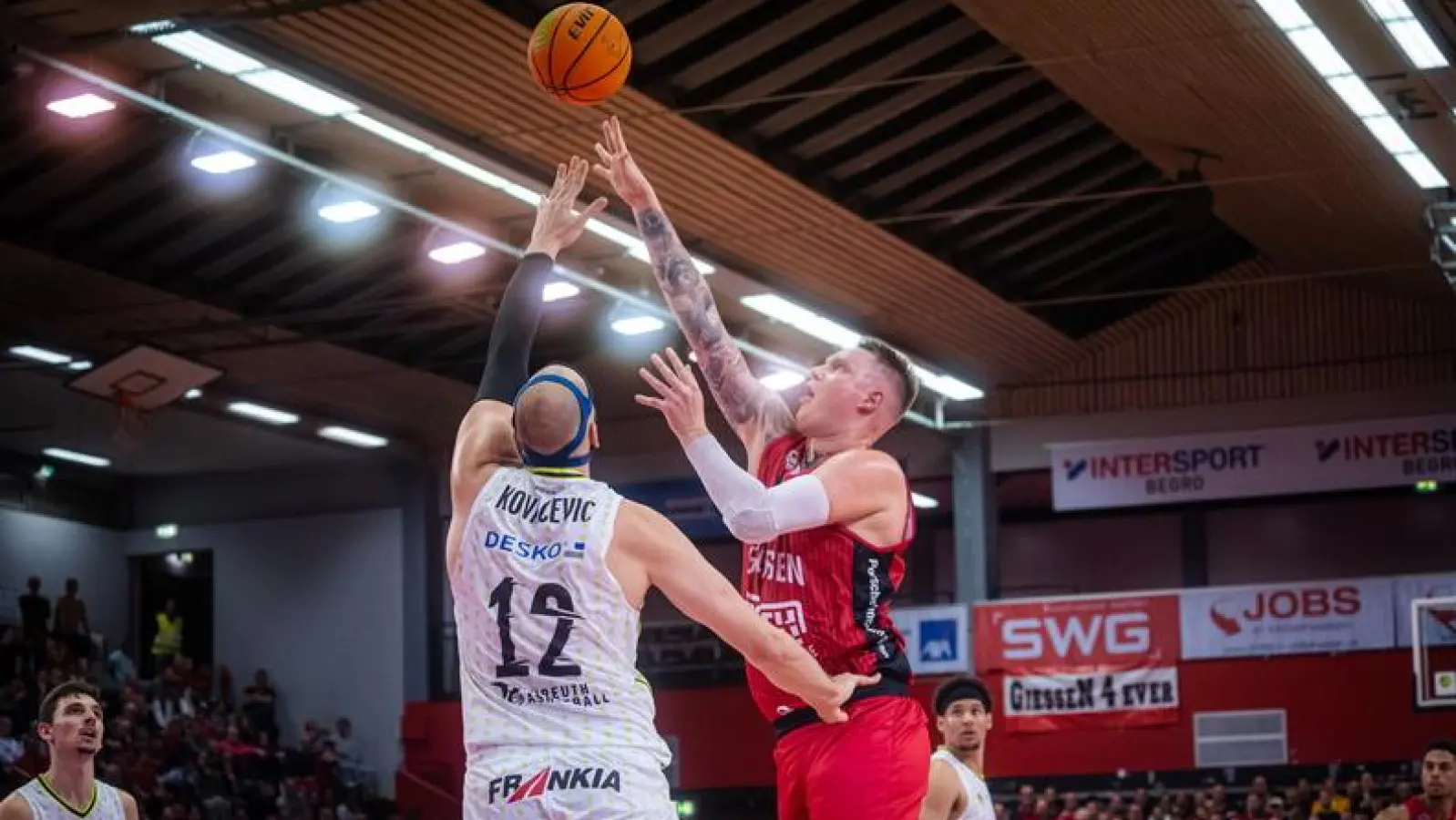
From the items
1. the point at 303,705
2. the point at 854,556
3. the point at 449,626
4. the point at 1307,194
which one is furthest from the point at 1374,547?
the point at 854,556

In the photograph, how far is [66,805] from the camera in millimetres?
12328

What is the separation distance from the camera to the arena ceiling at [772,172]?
20.0 metres

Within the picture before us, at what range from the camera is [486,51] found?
63.9 ft

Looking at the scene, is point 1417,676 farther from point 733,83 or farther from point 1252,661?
point 733,83

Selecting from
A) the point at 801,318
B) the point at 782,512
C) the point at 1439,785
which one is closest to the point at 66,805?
the point at 782,512

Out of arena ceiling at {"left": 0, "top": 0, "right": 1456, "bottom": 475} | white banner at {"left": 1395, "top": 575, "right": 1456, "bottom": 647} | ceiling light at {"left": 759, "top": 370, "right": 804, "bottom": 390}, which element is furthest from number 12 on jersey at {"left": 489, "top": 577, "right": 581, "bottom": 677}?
ceiling light at {"left": 759, "top": 370, "right": 804, "bottom": 390}

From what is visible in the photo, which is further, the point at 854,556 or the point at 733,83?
the point at 733,83

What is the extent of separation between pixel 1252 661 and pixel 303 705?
1587 centimetres

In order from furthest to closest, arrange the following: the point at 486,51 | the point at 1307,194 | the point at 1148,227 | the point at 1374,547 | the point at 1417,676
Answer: the point at 1374,547, the point at 1148,227, the point at 1417,676, the point at 1307,194, the point at 486,51

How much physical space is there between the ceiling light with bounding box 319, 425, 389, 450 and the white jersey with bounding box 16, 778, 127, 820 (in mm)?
23059

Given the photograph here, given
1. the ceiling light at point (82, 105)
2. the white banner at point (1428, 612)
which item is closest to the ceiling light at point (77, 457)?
the ceiling light at point (82, 105)

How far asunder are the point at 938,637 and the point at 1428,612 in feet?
23.6

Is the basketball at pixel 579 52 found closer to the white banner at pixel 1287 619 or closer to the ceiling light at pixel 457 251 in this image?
the ceiling light at pixel 457 251

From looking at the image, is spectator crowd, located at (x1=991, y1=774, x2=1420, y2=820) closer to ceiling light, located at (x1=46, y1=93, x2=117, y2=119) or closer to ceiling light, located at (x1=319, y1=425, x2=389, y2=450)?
ceiling light, located at (x1=319, y1=425, x2=389, y2=450)
